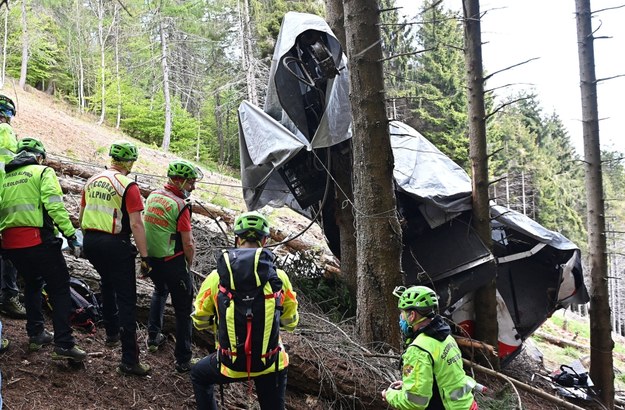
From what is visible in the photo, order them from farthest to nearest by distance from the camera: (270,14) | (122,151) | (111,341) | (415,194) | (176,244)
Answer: (270,14), (415,194), (111,341), (176,244), (122,151)

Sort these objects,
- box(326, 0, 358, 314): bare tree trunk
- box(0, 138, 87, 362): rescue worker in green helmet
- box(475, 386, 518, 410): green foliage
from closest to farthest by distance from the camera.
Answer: box(0, 138, 87, 362): rescue worker in green helmet → box(475, 386, 518, 410): green foliage → box(326, 0, 358, 314): bare tree trunk

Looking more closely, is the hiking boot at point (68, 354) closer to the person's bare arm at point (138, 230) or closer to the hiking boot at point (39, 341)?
the hiking boot at point (39, 341)

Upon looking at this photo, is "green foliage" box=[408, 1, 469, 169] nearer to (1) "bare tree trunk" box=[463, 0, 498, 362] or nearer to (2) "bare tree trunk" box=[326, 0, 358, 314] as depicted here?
(1) "bare tree trunk" box=[463, 0, 498, 362]

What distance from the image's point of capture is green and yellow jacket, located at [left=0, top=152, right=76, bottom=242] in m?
4.34

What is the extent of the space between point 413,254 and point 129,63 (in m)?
39.2

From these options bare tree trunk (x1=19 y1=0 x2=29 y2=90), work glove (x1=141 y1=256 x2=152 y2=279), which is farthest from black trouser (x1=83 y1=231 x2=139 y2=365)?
bare tree trunk (x1=19 y1=0 x2=29 y2=90)

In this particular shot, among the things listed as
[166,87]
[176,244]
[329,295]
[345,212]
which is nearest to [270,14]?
[166,87]

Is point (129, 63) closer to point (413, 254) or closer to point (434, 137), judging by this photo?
point (434, 137)

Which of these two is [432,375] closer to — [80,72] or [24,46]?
[24,46]

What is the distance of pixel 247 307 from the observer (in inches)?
130

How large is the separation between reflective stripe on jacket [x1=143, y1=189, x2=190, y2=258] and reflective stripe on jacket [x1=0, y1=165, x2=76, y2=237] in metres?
0.67

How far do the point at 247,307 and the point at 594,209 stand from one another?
723cm

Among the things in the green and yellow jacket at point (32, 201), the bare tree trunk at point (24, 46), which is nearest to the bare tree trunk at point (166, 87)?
the bare tree trunk at point (24, 46)

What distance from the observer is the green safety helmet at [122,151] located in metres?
4.57
